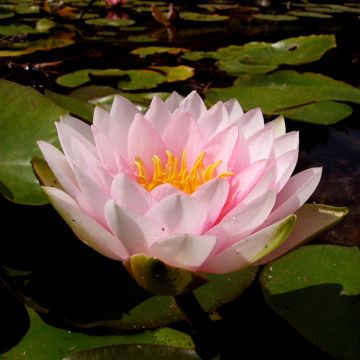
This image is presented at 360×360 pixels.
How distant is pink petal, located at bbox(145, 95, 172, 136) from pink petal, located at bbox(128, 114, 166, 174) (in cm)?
3

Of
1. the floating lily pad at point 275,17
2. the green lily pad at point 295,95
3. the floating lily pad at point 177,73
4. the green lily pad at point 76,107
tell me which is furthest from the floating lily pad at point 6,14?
the green lily pad at point 76,107

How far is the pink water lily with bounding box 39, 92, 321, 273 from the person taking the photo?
0.67 m

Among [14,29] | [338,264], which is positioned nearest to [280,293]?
[338,264]

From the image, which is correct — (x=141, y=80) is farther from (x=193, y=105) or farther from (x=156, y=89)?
(x=193, y=105)

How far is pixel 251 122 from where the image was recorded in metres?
0.90

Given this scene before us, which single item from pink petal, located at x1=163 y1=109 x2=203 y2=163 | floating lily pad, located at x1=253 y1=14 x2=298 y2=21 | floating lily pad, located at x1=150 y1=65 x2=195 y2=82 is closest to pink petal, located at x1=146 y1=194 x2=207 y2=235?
pink petal, located at x1=163 y1=109 x2=203 y2=163

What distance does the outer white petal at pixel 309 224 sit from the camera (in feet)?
2.51

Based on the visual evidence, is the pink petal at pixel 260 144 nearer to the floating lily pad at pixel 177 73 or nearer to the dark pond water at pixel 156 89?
the dark pond water at pixel 156 89

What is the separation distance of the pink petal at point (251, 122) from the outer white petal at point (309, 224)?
0.59ft

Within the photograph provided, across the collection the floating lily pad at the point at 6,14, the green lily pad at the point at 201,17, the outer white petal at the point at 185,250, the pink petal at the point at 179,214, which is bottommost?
the green lily pad at the point at 201,17

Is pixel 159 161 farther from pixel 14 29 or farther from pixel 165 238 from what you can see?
pixel 14 29

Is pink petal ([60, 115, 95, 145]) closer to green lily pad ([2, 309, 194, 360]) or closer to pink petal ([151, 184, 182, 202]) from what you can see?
pink petal ([151, 184, 182, 202])

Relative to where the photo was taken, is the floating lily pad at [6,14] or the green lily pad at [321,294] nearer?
the green lily pad at [321,294]

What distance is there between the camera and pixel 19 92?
1.27 m
